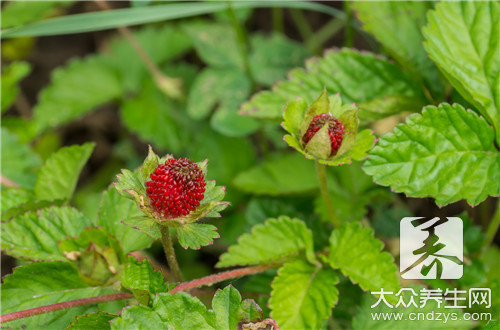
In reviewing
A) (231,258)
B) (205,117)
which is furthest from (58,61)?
(231,258)

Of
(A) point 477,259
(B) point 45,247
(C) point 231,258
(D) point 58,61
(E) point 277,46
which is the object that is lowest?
(A) point 477,259

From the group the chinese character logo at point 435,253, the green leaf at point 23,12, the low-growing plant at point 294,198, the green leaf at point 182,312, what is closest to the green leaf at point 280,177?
the low-growing plant at point 294,198

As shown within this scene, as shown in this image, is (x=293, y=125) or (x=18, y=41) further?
(x=18, y=41)

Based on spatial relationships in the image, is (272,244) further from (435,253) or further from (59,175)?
(59,175)

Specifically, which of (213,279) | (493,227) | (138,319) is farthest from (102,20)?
(493,227)

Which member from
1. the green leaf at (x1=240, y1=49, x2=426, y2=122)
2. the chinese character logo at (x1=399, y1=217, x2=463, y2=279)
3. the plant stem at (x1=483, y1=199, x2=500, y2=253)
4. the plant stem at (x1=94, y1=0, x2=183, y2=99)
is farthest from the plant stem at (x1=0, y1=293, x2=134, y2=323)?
the plant stem at (x1=94, y1=0, x2=183, y2=99)

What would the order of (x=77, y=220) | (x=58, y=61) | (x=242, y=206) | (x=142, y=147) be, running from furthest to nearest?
(x=58, y=61), (x=142, y=147), (x=242, y=206), (x=77, y=220)

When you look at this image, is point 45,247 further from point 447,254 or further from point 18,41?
point 18,41

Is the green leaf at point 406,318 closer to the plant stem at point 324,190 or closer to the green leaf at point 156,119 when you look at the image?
the plant stem at point 324,190
